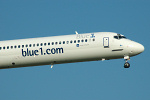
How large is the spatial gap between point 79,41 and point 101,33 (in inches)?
142

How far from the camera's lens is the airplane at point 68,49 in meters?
68.4

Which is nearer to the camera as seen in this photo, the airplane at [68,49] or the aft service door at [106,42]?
the aft service door at [106,42]

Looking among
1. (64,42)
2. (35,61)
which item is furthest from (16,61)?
(64,42)

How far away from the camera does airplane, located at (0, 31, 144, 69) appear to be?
68.4 metres

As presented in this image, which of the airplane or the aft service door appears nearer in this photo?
the aft service door

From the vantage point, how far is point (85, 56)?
68.8 meters

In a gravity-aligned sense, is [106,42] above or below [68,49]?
above

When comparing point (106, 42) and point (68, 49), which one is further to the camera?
point (68, 49)

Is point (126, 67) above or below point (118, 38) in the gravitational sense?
below

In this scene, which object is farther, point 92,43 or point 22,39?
point 22,39

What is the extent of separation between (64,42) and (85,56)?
385cm

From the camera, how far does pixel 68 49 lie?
69.2m

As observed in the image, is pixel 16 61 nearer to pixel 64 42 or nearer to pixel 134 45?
pixel 64 42

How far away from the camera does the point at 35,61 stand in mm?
71188
